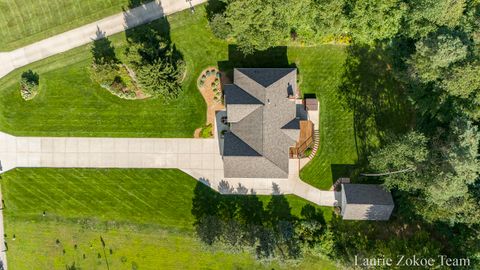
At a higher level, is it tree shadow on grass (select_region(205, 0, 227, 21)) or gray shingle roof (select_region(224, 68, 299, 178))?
tree shadow on grass (select_region(205, 0, 227, 21))

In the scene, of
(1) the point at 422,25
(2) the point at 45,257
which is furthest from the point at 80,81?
(1) the point at 422,25

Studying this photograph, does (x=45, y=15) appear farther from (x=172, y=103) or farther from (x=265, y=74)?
(x=265, y=74)

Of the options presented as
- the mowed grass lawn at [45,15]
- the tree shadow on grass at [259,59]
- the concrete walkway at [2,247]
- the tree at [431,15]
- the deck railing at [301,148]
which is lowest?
the concrete walkway at [2,247]

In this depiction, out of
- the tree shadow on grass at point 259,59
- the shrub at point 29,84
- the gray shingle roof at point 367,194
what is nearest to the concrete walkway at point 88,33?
the shrub at point 29,84

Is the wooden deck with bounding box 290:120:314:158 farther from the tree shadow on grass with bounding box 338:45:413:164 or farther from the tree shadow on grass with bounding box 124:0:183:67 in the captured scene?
the tree shadow on grass with bounding box 124:0:183:67

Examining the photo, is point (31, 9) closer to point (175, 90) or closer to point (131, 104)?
point (131, 104)

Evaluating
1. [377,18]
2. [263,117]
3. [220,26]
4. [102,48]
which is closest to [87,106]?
[102,48]

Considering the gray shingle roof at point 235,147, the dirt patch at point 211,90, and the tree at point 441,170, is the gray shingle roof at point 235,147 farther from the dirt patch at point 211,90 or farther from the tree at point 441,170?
the tree at point 441,170

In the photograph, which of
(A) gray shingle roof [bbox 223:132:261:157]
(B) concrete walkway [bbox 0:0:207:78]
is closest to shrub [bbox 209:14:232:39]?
(B) concrete walkway [bbox 0:0:207:78]
